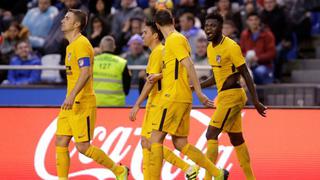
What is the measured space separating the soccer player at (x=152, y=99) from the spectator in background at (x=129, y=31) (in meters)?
5.54

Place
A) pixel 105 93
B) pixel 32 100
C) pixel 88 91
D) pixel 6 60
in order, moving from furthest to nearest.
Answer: pixel 6 60
pixel 32 100
pixel 105 93
pixel 88 91

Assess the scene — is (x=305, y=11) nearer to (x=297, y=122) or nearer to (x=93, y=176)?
(x=297, y=122)

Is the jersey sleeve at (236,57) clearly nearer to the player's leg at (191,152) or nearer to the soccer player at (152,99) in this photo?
the soccer player at (152,99)

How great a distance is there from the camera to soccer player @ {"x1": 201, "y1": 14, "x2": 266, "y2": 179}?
13086 mm

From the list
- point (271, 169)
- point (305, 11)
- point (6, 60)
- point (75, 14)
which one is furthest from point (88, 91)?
point (305, 11)

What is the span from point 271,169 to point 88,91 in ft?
9.41

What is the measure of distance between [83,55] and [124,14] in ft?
22.7

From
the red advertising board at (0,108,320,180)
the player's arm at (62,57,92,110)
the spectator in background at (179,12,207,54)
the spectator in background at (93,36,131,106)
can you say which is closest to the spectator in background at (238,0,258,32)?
the spectator in background at (179,12,207,54)

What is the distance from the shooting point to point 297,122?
14.6 meters

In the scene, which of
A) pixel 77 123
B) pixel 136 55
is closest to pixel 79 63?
pixel 77 123

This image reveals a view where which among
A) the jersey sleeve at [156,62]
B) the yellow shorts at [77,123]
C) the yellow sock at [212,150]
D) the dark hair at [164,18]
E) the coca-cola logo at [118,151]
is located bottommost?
the coca-cola logo at [118,151]

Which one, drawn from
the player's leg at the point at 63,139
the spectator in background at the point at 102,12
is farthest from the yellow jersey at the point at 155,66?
the spectator in background at the point at 102,12

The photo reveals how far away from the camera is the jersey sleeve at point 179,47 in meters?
12.4

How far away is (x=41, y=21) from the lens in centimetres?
2011
